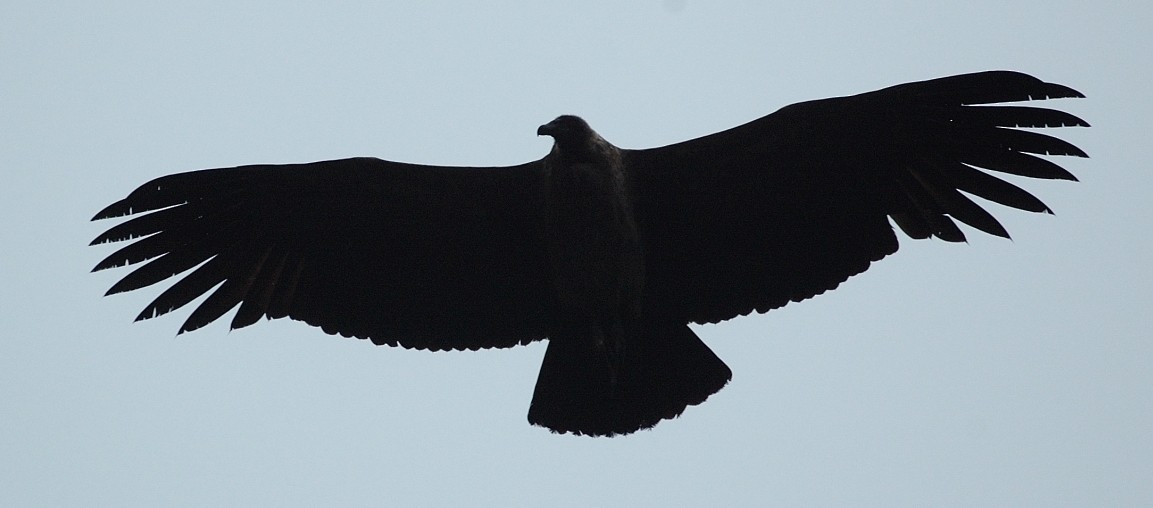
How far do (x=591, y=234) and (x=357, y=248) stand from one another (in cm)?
134

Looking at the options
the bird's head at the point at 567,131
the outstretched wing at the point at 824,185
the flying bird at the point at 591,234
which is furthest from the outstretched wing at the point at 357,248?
the outstretched wing at the point at 824,185

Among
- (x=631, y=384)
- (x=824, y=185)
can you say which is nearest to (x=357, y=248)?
(x=631, y=384)

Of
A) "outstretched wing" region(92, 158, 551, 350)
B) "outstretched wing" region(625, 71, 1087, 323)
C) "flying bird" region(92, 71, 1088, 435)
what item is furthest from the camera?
"outstretched wing" region(92, 158, 551, 350)

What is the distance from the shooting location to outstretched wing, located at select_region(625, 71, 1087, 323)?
8.10 m

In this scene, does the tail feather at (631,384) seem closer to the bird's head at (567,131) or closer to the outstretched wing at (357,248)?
the outstretched wing at (357,248)

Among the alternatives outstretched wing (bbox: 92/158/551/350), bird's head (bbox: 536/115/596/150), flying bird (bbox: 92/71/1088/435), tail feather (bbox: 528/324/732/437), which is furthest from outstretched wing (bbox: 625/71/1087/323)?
outstretched wing (bbox: 92/158/551/350)

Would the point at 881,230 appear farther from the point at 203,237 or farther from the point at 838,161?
the point at 203,237

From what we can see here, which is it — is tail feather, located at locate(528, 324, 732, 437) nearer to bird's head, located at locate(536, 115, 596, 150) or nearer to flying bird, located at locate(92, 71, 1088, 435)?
flying bird, located at locate(92, 71, 1088, 435)

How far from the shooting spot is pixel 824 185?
838 centimetres

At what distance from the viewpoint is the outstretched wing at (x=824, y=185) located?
8.10 meters

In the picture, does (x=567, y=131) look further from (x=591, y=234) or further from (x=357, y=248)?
(x=357, y=248)

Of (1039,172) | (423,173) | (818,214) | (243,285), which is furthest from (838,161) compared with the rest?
(243,285)

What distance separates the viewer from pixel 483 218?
867cm

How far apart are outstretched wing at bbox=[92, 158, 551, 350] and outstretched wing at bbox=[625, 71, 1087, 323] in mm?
750
